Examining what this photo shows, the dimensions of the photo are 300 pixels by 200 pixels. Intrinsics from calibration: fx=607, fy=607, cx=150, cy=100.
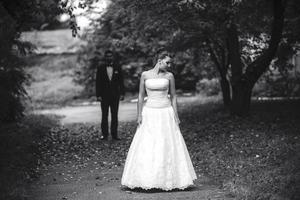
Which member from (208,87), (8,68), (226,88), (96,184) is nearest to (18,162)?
(96,184)

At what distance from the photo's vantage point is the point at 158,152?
9594mm

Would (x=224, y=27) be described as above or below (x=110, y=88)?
above

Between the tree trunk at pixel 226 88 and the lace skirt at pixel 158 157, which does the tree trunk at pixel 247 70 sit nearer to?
the tree trunk at pixel 226 88

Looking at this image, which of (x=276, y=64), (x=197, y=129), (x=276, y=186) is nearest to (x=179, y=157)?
(x=276, y=186)

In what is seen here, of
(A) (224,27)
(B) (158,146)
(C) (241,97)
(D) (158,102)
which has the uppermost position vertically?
(A) (224,27)

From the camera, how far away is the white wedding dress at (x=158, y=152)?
9461 millimetres

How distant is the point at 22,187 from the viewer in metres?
9.48

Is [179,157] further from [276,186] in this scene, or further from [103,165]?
[103,165]

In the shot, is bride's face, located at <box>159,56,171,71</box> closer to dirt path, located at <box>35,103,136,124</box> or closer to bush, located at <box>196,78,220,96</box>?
dirt path, located at <box>35,103,136,124</box>

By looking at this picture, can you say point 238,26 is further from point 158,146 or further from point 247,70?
point 158,146

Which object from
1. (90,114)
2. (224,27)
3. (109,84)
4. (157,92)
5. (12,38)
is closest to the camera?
(157,92)

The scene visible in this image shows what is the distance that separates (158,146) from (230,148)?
3.82 metres

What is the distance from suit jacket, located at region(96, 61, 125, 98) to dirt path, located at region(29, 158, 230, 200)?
3533 mm

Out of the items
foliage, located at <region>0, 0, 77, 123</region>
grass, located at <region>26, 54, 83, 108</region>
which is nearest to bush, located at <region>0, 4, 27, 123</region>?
foliage, located at <region>0, 0, 77, 123</region>
